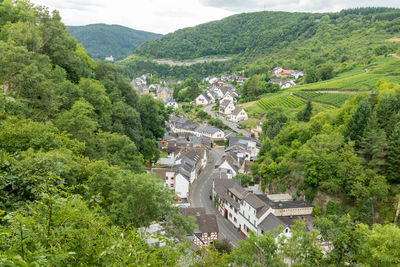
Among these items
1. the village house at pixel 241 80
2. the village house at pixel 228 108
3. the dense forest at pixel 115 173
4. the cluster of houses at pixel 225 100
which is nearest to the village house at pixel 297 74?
the village house at pixel 241 80

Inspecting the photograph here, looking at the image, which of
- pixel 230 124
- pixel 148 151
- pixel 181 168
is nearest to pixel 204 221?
pixel 181 168

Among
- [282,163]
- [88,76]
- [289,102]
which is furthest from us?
[289,102]

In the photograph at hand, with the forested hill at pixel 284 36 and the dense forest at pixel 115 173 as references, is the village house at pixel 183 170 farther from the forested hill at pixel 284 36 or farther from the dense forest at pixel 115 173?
the forested hill at pixel 284 36

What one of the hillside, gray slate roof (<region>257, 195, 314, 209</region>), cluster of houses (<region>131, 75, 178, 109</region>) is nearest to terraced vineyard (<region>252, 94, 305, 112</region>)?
the hillside

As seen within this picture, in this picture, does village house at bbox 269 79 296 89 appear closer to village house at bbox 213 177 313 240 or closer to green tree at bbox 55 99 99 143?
village house at bbox 213 177 313 240

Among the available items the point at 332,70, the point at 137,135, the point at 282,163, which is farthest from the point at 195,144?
the point at 332,70

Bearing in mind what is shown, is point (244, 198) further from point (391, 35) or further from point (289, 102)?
point (391, 35)

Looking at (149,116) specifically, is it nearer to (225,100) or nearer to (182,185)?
(182,185)
